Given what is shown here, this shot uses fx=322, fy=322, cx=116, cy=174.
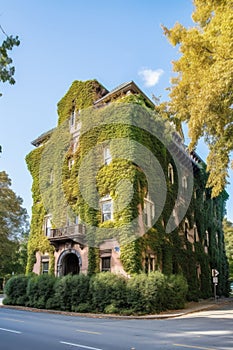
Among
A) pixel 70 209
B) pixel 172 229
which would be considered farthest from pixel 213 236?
pixel 70 209

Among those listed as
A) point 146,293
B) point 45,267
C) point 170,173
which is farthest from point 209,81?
point 45,267

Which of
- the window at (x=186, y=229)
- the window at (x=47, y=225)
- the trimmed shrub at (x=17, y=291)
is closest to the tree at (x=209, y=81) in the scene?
the trimmed shrub at (x=17, y=291)

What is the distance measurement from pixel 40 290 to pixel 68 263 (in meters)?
3.82

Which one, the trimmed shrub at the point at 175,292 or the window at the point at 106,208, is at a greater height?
the window at the point at 106,208

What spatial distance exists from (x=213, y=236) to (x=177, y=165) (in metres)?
11.3

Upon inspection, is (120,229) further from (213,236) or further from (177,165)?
(213,236)

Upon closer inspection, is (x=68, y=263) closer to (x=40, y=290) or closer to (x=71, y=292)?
(x=40, y=290)

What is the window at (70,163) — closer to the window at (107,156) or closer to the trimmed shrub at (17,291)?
the window at (107,156)

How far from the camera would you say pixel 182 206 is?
28.0 m

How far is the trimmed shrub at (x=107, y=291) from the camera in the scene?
17.9 meters

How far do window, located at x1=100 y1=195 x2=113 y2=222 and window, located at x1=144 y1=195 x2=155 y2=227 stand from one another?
2.40 meters

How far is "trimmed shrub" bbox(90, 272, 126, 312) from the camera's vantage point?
58.7ft

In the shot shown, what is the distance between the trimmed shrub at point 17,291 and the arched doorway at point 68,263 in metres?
2.52

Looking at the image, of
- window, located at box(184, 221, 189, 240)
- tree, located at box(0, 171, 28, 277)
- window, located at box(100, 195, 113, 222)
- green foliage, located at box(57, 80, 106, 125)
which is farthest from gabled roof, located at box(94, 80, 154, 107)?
tree, located at box(0, 171, 28, 277)
